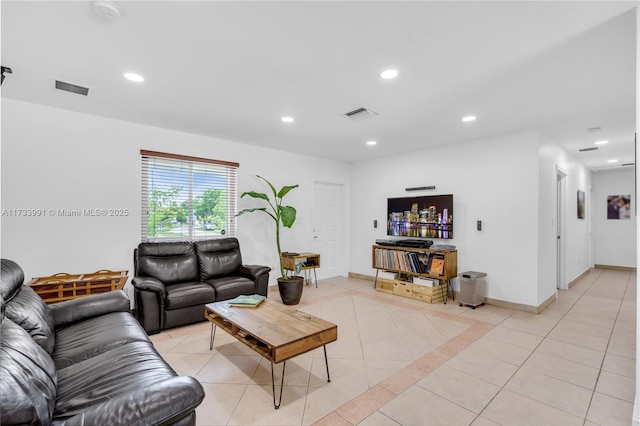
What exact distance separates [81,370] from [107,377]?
0.24 m

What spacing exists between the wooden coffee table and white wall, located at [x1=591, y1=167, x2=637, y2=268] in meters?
8.72

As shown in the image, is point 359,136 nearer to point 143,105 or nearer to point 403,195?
point 403,195

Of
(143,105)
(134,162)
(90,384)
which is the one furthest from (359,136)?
(90,384)

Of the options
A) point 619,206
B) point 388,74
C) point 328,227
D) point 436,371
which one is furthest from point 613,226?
point 388,74

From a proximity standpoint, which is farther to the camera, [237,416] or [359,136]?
[359,136]

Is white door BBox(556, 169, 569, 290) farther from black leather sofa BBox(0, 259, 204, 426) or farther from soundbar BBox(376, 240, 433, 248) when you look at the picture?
black leather sofa BBox(0, 259, 204, 426)

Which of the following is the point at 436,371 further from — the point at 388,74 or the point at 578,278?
the point at 578,278

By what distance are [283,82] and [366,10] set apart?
3.74ft

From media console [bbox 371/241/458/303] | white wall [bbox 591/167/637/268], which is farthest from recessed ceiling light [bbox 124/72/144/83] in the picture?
white wall [bbox 591/167/637/268]

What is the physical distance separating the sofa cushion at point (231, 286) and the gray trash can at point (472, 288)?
2.97m

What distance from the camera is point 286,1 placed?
1.74 metres

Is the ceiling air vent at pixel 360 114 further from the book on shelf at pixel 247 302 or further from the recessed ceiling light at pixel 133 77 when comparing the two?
the book on shelf at pixel 247 302

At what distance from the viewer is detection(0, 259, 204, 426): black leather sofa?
1.16 meters

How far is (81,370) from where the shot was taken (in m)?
1.74
